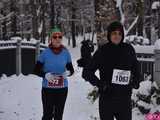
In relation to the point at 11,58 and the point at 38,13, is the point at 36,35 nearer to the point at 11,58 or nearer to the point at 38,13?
the point at 38,13

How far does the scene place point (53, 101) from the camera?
26.8 feet

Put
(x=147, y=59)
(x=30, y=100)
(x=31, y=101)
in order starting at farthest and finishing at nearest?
(x=30, y=100) < (x=31, y=101) < (x=147, y=59)

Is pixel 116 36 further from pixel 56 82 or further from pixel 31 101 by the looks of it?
pixel 31 101

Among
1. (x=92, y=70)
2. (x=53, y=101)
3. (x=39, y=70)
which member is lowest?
(x=53, y=101)

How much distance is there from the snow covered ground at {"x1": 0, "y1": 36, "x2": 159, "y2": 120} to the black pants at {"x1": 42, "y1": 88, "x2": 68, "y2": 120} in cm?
298

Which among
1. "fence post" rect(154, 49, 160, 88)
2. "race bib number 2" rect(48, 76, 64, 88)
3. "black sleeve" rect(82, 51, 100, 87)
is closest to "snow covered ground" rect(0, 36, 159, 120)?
"fence post" rect(154, 49, 160, 88)

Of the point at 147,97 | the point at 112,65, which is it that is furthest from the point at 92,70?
Answer: the point at 147,97

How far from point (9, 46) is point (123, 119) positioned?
1319 cm

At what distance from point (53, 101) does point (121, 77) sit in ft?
7.37

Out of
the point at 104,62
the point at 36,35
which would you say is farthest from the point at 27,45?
the point at 36,35

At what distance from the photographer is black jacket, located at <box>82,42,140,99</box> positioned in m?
6.28

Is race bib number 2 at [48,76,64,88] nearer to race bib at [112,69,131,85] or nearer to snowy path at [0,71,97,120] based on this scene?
race bib at [112,69,131,85]

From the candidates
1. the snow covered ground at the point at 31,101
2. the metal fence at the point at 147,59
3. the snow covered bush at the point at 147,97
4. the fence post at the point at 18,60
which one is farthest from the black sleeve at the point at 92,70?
the fence post at the point at 18,60

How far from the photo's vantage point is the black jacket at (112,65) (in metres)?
6.28
